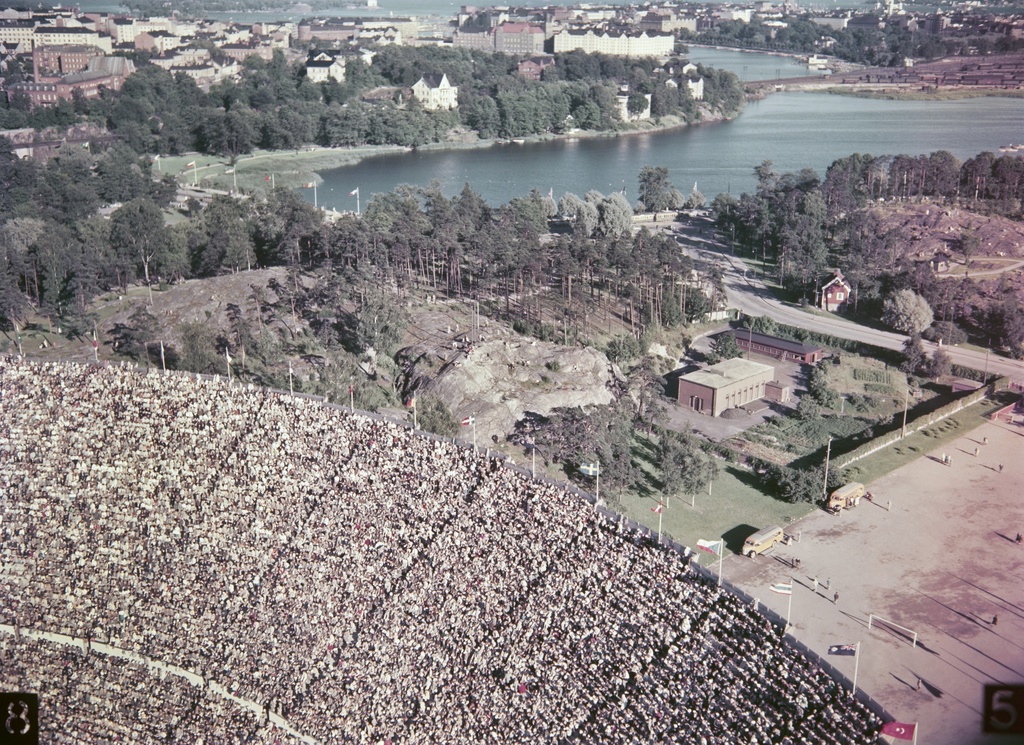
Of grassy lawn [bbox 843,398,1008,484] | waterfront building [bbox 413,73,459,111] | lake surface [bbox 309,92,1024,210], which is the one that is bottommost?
grassy lawn [bbox 843,398,1008,484]

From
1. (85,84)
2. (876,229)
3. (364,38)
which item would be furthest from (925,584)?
(364,38)

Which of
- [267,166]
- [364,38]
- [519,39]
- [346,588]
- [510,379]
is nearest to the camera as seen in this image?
[346,588]

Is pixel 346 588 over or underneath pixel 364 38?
underneath

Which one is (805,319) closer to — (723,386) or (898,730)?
(723,386)

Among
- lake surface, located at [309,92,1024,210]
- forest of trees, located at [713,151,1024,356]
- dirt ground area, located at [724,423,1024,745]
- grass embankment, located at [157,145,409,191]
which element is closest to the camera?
dirt ground area, located at [724,423,1024,745]

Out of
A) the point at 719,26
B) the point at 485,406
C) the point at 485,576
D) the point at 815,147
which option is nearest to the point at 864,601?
the point at 485,576

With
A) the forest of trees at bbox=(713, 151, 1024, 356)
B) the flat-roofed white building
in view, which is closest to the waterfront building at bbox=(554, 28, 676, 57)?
the forest of trees at bbox=(713, 151, 1024, 356)

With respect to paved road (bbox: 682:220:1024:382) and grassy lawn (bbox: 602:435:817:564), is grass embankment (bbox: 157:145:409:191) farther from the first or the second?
grassy lawn (bbox: 602:435:817:564)
